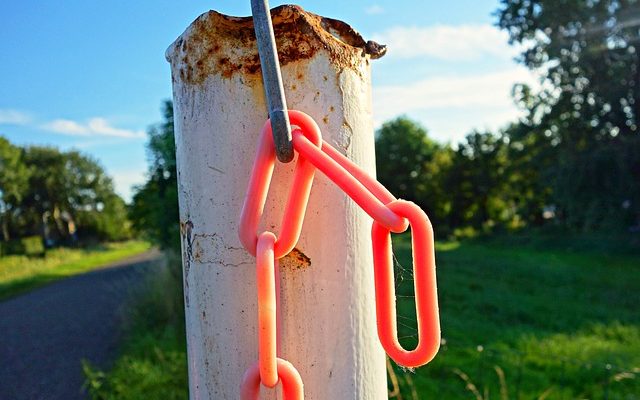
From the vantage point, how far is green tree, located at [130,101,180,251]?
24.5 feet

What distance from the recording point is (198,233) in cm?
65

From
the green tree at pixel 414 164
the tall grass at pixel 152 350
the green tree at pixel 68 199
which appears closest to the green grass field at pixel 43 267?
the tall grass at pixel 152 350

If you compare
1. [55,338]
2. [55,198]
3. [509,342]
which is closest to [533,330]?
[509,342]

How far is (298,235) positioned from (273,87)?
157 mm

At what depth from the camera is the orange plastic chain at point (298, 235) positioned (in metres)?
0.51

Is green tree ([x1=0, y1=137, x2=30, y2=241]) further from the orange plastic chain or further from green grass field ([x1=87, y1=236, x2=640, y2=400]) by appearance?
the orange plastic chain

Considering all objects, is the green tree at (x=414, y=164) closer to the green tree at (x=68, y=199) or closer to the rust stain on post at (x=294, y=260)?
the green tree at (x=68, y=199)

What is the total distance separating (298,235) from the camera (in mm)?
551

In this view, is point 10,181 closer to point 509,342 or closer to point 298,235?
point 509,342

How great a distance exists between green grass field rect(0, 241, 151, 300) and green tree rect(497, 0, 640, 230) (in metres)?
12.7

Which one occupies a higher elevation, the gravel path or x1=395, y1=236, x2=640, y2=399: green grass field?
the gravel path

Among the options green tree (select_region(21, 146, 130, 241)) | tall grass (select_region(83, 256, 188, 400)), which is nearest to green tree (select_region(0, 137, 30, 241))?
green tree (select_region(21, 146, 130, 241))

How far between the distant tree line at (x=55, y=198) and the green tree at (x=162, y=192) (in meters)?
15.0

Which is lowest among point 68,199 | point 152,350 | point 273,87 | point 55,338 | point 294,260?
point 55,338
